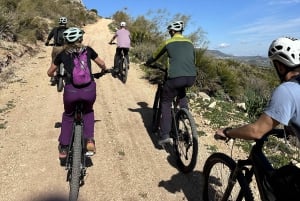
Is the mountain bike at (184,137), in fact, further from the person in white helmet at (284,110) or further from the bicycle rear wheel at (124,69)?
the bicycle rear wheel at (124,69)

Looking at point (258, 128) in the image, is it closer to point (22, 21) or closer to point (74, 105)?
point (74, 105)

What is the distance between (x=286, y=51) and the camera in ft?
9.62

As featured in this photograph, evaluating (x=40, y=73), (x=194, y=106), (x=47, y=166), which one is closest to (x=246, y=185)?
(x=47, y=166)

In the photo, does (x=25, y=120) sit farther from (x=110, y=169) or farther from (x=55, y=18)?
(x=55, y=18)

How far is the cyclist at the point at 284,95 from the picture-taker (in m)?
2.81

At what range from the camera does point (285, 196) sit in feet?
9.37

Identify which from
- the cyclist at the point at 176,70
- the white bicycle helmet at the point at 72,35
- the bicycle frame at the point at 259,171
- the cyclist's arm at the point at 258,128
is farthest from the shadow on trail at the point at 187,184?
the white bicycle helmet at the point at 72,35

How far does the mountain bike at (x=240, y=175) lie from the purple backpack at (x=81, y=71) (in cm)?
192

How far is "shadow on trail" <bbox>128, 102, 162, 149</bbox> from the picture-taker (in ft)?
24.6

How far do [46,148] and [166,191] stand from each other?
251 centimetres

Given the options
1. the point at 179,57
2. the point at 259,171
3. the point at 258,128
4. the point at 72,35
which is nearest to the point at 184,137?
the point at 179,57

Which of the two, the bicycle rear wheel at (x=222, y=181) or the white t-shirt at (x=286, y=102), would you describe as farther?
the bicycle rear wheel at (x=222, y=181)

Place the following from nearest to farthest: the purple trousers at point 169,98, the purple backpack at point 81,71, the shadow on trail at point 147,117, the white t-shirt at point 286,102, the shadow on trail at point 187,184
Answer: the white t-shirt at point 286,102 < the purple backpack at point 81,71 < the shadow on trail at point 187,184 < the purple trousers at point 169,98 < the shadow on trail at point 147,117

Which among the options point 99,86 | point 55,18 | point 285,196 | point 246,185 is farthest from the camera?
point 55,18
